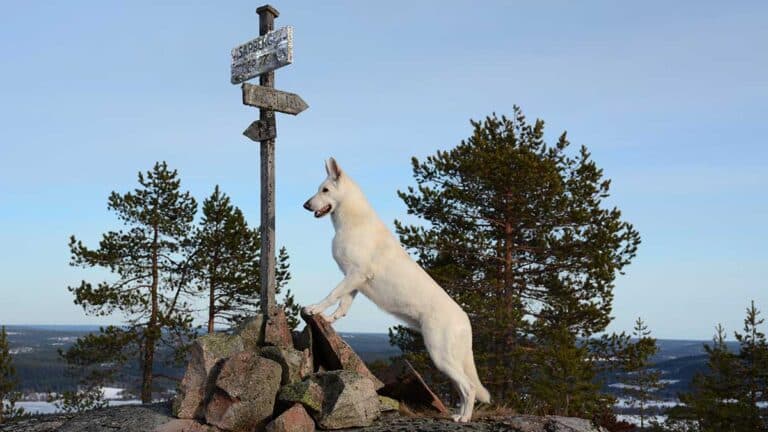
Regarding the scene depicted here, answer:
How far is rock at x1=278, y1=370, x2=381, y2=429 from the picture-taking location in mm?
9547

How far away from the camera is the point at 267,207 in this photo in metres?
11.2

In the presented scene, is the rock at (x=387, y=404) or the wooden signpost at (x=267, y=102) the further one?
the wooden signpost at (x=267, y=102)

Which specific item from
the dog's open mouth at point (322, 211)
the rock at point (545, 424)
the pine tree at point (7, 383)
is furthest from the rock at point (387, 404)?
the pine tree at point (7, 383)

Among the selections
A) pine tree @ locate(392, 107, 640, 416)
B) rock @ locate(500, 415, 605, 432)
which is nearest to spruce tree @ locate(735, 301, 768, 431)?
pine tree @ locate(392, 107, 640, 416)

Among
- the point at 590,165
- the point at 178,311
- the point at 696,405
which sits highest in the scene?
the point at 590,165

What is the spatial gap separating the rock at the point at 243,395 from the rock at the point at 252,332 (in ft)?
2.21

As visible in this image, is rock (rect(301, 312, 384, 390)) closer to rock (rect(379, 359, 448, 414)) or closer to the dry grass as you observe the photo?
rock (rect(379, 359, 448, 414))

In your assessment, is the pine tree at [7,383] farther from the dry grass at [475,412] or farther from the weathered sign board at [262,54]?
the dry grass at [475,412]

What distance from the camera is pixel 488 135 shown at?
23.4 metres

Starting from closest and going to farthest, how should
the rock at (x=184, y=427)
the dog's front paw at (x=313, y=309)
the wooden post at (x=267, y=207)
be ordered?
the rock at (x=184, y=427) → the dog's front paw at (x=313, y=309) → the wooden post at (x=267, y=207)

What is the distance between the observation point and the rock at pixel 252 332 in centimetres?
1055

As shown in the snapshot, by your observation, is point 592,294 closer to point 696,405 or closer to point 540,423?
point 696,405

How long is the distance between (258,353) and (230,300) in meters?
15.3

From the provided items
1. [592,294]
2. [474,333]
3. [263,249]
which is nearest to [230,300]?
[474,333]
